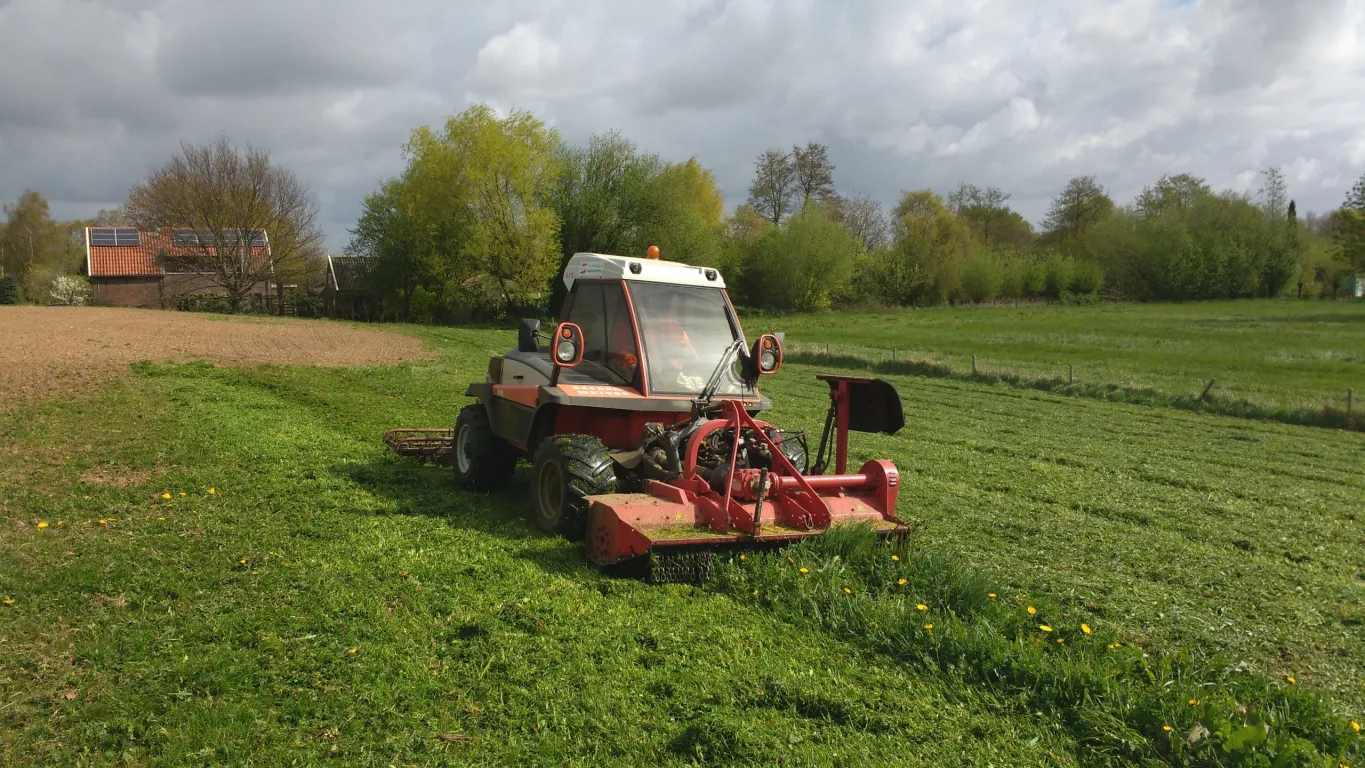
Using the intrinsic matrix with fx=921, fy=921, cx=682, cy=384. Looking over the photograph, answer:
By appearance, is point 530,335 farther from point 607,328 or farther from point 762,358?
point 762,358

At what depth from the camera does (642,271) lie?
7.67 meters

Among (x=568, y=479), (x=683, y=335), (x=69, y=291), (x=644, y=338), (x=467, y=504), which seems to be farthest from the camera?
(x=69, y=291)

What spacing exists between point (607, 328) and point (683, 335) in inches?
25.3

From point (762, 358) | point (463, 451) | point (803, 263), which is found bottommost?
point (463, 451)

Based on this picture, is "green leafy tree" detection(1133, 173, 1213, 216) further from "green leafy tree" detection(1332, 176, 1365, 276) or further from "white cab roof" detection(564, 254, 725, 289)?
"white cab roof" detection(564, 254, 725, 289)

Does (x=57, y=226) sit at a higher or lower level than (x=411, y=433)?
higher

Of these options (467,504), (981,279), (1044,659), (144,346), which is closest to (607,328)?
(467,504)

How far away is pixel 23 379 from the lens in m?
13.9

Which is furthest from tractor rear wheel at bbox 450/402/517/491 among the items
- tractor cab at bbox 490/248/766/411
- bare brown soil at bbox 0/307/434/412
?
bare brown soil at bbox 0/307/434/412

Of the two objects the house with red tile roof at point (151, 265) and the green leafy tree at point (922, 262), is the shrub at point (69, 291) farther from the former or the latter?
the green leafy tree at point (922, 262)

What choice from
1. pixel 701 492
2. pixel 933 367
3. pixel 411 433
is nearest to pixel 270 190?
pixel 933 367

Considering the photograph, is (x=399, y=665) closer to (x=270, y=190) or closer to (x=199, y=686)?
(x=199, y=686)

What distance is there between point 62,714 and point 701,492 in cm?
361

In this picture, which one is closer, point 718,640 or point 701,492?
point 718,640
